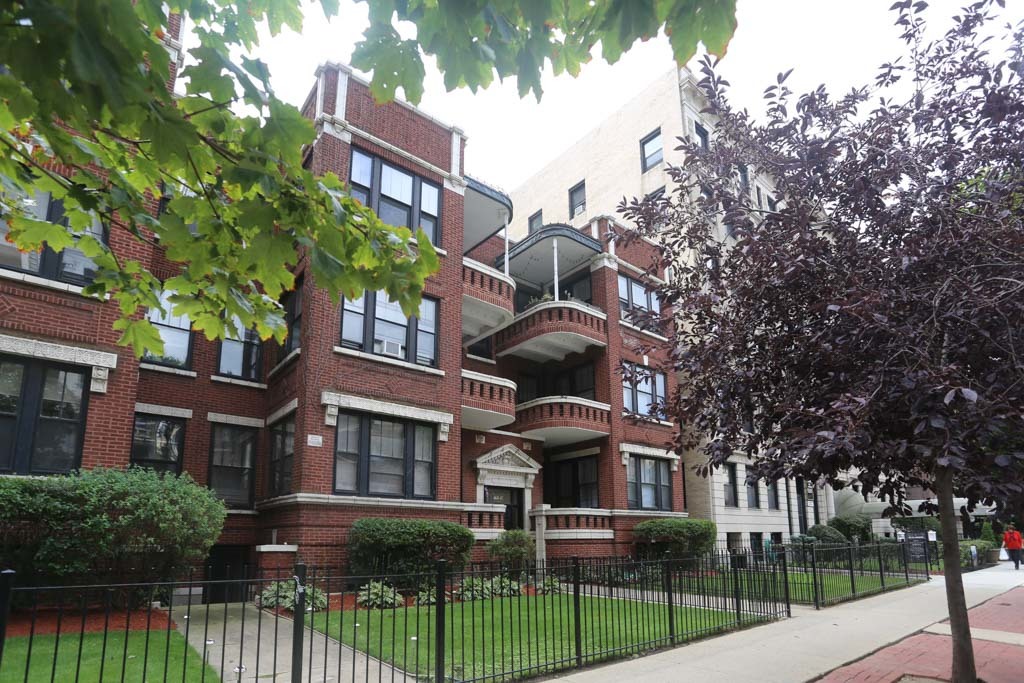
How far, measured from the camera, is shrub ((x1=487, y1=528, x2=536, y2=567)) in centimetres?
1705

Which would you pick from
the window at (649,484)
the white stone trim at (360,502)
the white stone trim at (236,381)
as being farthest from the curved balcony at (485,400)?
the window at (649,484)

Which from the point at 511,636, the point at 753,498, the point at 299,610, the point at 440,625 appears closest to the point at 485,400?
the point at 511,636

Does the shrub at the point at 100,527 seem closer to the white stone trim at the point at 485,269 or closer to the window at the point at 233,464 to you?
the window at the point at 233,464

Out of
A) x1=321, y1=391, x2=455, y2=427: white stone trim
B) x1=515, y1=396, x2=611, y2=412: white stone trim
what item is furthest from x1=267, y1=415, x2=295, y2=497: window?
x1=515, y1=396, x2=611, y2=412: white stone trim

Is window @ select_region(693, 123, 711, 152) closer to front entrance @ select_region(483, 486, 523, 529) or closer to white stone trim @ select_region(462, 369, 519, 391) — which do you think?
white stone trim @ select_region(462, 369, 519, 391)

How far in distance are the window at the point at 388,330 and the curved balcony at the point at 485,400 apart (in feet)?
5.45

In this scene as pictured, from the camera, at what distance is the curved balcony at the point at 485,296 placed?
62.4ft

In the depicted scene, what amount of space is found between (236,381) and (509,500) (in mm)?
9123

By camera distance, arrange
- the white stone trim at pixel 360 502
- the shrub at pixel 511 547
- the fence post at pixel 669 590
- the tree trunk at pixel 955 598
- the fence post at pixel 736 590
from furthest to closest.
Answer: the shrub at pixel 511 547 → the white stone trim at pixel 360 502 → the fence post at pixel 736 590 → the fence post at pixel 669 590 → the tree trunk at pixel 955 598

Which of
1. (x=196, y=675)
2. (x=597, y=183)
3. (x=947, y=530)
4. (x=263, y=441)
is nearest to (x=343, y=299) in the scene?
(x=263, y=441)

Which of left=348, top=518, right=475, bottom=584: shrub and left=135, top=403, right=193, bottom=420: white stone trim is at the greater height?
left=135, top=403, right=193, bottom=420: white stone trim

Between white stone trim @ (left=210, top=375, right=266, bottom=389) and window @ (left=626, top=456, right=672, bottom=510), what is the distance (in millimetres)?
12232

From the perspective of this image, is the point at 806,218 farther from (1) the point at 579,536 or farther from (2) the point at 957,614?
(1) the point at 579,536

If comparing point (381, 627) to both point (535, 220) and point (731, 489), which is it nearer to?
point (731, 489)
